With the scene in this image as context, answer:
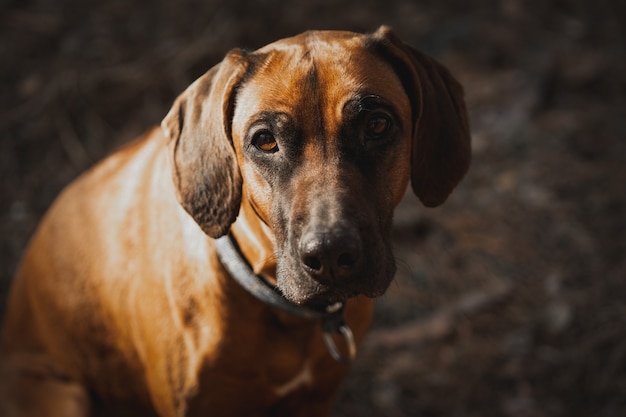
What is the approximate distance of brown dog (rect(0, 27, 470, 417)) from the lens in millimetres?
2459

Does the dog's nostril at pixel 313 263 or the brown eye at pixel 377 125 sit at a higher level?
the brown eye at pixel 377 125

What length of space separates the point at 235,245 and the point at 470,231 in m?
2.53

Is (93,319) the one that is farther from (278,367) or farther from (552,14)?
(552,14)

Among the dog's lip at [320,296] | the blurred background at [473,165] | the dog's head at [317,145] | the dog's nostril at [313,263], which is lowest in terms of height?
the blurred background at [473,165]

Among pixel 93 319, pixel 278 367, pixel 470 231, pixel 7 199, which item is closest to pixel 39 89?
pixel 7 199

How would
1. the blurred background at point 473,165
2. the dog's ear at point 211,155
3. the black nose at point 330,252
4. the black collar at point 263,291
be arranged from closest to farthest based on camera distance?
the black nose at point 330,252, the dog's ear at point 211,155, the black collar at point 263,291, the blurred background at point 473,165

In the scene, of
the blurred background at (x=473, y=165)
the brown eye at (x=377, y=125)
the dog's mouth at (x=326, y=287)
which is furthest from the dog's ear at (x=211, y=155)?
the blurred background at (x=473, y=165)

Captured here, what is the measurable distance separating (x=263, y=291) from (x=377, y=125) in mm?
690

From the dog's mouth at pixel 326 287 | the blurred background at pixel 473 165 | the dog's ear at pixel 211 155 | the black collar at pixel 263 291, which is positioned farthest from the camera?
the blurred background at pixel 473 165

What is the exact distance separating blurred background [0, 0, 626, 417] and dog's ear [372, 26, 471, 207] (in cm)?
106

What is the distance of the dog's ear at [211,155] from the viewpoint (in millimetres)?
2578

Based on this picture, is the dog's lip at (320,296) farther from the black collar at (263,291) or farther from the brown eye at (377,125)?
the brown eye at (377,125)

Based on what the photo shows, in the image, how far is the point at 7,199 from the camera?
5090 millimetres

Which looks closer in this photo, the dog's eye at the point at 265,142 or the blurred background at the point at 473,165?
the dog's eye at the point at 265,142
